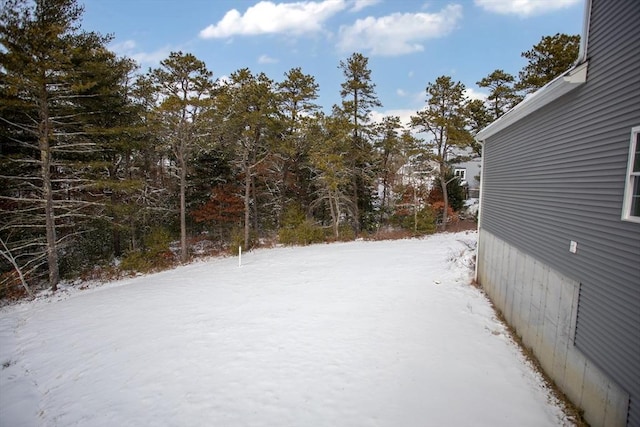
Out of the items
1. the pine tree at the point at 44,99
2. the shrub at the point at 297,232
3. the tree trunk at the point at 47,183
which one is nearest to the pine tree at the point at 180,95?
the pine tree at the point at 44,99

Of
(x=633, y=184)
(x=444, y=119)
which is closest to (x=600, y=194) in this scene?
(x=633, y=184)

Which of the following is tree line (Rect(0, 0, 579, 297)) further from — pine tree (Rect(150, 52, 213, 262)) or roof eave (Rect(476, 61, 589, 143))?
roof eave (Rect(476, 61, 589, 143))

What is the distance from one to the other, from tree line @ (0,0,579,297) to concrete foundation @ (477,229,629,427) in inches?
469

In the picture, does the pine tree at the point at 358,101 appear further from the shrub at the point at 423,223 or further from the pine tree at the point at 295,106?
the shrub at the point at 423,223

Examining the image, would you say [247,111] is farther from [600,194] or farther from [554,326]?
[554,326]

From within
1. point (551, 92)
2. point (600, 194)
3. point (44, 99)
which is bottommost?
point (600, 194)

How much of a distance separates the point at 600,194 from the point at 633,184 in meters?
0.51

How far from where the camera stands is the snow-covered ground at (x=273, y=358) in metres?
4.43

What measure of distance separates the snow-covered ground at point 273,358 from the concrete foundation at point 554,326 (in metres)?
0.40

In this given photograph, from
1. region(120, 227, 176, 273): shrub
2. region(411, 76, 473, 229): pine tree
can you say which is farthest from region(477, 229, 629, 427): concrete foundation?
region(120, 227, 176, 273): shrub

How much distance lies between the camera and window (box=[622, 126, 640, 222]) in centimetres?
331

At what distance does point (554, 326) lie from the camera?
4969mm

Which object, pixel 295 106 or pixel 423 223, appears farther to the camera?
pixel 423 223

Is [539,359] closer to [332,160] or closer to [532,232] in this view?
[532,232]
